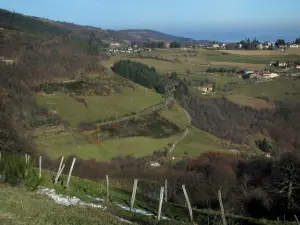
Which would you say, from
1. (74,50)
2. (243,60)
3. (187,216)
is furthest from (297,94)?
(187,216)

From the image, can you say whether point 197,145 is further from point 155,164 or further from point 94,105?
point 94,105

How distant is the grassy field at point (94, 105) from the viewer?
204 feet

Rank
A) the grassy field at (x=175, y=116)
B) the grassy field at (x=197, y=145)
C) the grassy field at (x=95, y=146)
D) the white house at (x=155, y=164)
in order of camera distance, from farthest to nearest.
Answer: the grassy field at (x=175, y=116), the grassy field at (x=197, y=145), the white house at (x=155, y=164), the grassy field at (x=95, y=146)

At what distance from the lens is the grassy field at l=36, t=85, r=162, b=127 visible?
62.2 metres

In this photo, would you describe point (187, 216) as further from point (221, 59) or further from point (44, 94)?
point (221, 59)

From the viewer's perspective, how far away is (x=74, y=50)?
99.9 meters

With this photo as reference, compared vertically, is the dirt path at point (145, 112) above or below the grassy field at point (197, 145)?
above

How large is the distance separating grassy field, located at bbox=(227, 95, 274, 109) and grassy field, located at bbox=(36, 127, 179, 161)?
4454 cm

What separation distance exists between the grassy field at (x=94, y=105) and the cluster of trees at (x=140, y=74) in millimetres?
18533

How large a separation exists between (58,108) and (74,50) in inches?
1584

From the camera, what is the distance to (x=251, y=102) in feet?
324

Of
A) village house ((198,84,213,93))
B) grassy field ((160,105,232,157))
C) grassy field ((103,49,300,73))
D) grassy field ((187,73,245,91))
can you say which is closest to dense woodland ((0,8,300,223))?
grassy field ((160,105,232,157))

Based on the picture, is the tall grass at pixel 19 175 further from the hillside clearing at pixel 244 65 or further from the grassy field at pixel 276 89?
the hillside clearing at pixel 244 65

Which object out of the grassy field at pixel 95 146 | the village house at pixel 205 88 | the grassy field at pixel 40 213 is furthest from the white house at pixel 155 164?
the village house at pixel 205 88
